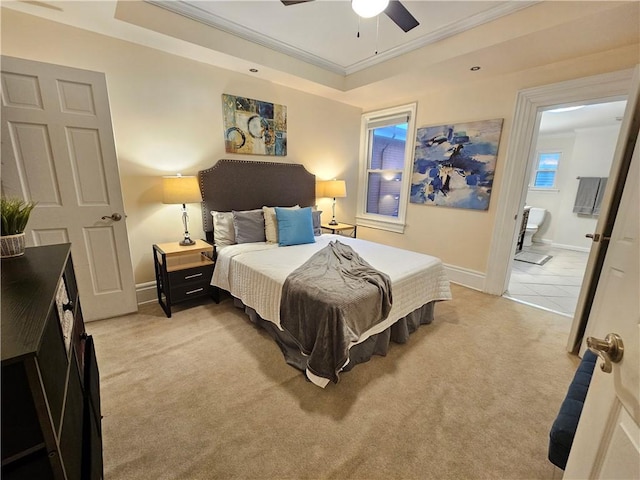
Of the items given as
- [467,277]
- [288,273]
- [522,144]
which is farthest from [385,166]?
[288,273]

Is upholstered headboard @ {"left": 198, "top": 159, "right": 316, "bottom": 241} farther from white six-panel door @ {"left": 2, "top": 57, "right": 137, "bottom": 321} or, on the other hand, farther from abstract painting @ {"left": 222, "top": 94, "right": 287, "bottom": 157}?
white six-panel door @ {"left": 2, "top": 57, "right": 137, "bottom": 321}

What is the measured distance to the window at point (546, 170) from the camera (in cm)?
591

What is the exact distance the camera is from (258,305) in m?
2.29

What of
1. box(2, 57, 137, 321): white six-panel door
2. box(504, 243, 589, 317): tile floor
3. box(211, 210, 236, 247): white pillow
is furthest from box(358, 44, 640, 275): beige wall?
box(2, 57, 137, 321): white six-panel door

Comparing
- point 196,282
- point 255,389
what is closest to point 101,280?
point 196,282

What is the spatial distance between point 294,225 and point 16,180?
7.40 ft

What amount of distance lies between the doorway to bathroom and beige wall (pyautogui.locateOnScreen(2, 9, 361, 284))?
14.4 ft

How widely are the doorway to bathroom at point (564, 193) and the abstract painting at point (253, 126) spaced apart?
149 inches

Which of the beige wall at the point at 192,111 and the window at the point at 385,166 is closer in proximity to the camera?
the beige wall at the point at 192,111

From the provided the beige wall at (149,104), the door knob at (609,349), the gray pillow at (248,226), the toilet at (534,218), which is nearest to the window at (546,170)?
the toilet at (534,218)

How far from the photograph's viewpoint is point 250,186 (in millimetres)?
3377

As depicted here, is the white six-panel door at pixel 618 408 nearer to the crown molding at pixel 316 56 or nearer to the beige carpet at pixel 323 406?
the beige carpet at pixel 323 406

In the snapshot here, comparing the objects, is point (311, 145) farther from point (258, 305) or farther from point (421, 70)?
point (258, 305)

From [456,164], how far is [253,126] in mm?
2591
